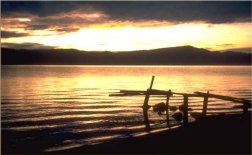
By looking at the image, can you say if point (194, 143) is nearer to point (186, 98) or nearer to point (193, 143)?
point (193, 143)

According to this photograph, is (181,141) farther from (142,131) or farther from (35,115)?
(35,115)

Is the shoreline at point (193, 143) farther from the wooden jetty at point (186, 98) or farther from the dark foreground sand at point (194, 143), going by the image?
the wooden jetty at point (186, 98)

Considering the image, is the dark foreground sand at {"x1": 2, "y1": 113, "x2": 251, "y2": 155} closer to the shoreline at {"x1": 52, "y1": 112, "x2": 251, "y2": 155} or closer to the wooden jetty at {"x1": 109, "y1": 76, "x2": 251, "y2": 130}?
the shoreline at {"x1": 52, "y1": 112, "x2": 251, "y2": 155}

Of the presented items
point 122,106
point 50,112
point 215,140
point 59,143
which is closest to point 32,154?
point 59,143

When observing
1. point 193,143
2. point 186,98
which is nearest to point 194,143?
point 193,143

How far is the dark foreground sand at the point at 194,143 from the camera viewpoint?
14.0 metres

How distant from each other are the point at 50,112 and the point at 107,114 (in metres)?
4.97

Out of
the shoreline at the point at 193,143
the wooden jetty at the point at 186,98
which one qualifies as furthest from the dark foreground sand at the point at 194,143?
the wooden jetty at the point at 186,98

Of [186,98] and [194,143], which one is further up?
[186,98]

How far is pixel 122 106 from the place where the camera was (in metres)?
34.4

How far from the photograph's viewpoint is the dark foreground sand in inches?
551

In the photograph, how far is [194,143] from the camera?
49.0ft

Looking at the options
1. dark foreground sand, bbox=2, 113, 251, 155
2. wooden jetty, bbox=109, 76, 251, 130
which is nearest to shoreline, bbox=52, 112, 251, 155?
dark foreground sand, bbox=2, 113, 251, 155

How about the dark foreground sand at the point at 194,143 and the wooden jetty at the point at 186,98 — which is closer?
the dark foreground sand at the point at 194,143
